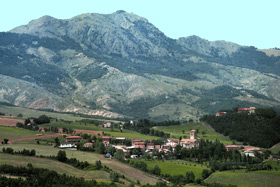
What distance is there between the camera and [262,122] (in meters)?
199

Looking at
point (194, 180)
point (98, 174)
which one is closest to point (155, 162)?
point (194, 180)

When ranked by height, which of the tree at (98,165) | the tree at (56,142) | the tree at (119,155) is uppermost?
the tree at (56,142)

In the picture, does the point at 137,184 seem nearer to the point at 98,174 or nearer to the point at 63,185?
the point at 98,174

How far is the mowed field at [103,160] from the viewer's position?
4801 inches

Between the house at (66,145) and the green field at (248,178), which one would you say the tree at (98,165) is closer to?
the house at (66,145)

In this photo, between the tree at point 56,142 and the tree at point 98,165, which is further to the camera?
the tree at point 56,142

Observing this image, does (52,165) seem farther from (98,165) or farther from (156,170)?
(156,170)

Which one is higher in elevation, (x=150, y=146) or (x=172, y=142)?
(x=172, y=142)

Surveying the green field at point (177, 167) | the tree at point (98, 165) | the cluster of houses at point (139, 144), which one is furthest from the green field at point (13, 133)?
the tree at point (98, 165)

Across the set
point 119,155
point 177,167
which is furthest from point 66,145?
point 177,167

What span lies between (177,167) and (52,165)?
136 ft

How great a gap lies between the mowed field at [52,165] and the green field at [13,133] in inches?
1636

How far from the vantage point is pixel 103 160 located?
13500 centimetres

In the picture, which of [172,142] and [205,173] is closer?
[205,173]
